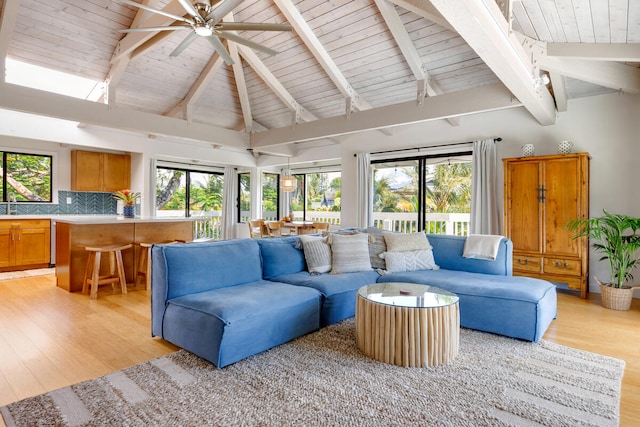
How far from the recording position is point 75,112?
4.89m

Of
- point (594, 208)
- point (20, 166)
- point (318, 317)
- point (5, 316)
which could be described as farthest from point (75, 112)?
point (594, 208)

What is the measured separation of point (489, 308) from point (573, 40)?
277 centimetres

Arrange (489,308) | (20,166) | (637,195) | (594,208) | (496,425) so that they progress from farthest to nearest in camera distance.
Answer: (20,166), (594,208), (637,195), (489,308), (496,425)

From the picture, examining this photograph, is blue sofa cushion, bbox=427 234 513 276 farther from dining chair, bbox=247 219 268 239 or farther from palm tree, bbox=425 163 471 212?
dining chair, bbox=247 219 268 239

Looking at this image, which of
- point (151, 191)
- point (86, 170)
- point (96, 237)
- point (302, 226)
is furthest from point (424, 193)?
point (86, 170)

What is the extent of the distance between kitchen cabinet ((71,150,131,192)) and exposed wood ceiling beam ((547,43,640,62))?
24.0 feet

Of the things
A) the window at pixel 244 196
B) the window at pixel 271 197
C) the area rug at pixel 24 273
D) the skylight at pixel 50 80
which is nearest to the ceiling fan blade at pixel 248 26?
the skylight at pixel 50 80

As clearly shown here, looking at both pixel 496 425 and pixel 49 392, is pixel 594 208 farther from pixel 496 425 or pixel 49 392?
pixel 49 392

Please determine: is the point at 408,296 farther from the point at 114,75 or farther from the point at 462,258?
the point at 114,75

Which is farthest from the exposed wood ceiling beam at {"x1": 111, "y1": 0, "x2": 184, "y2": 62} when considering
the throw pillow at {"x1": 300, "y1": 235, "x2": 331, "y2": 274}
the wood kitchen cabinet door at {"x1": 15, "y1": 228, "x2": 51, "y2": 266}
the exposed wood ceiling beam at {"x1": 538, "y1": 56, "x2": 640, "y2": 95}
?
the exposed wood ceiling beam at {"x1": 538, "y1": 56, "x2": 640, "y2": 95}

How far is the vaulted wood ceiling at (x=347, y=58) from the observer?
3125 mm

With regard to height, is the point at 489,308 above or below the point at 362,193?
below

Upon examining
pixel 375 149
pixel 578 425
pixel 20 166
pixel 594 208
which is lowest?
pixel 578 425

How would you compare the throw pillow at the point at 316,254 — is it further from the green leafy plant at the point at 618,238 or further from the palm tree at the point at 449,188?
the palm tree at the point at 449,188
